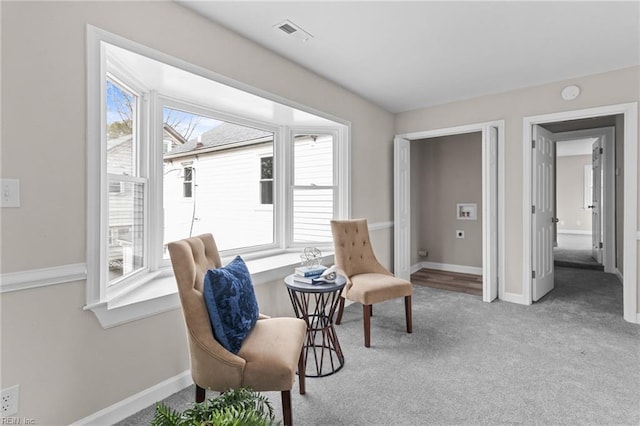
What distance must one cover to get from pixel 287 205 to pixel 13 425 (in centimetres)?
250

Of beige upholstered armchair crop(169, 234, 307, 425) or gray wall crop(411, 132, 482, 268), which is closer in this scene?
beige upholstered armchair crop(169, 234, 307, 425)

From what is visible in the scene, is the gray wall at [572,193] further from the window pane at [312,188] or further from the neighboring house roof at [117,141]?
the neighboring house roof at [117,141]

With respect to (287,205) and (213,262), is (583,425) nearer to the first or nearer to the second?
(213,262)

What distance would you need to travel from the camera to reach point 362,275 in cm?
308

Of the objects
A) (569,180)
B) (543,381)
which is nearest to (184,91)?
(543,381)

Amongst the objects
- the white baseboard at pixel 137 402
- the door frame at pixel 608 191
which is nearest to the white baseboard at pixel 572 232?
the door frame at pixel 608 191

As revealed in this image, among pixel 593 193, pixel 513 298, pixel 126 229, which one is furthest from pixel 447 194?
pixel 126 229

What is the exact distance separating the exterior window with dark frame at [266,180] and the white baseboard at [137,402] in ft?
5.86

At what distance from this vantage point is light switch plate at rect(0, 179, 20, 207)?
4.42 feet

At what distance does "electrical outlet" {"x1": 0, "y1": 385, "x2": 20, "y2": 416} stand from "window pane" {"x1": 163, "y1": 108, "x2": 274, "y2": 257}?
4.14ft

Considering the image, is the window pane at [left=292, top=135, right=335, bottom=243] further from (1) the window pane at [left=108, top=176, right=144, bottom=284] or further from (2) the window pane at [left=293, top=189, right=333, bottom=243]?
(1) the window pane at [left=108, top=176, right=144, bottom=284]

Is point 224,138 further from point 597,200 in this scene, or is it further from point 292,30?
point 597,200

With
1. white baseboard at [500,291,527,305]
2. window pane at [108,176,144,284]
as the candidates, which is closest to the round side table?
window pane at [108,176,144,284]

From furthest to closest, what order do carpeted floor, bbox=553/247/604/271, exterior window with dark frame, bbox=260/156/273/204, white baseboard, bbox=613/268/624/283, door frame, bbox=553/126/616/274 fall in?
carpeted floor, bbox=553/247/604/271
door frame, bbox=553/126/616/274
white baseboard, bbox=613/268/624/283
exterior window with dark frame, bbox=260/156/273/204
